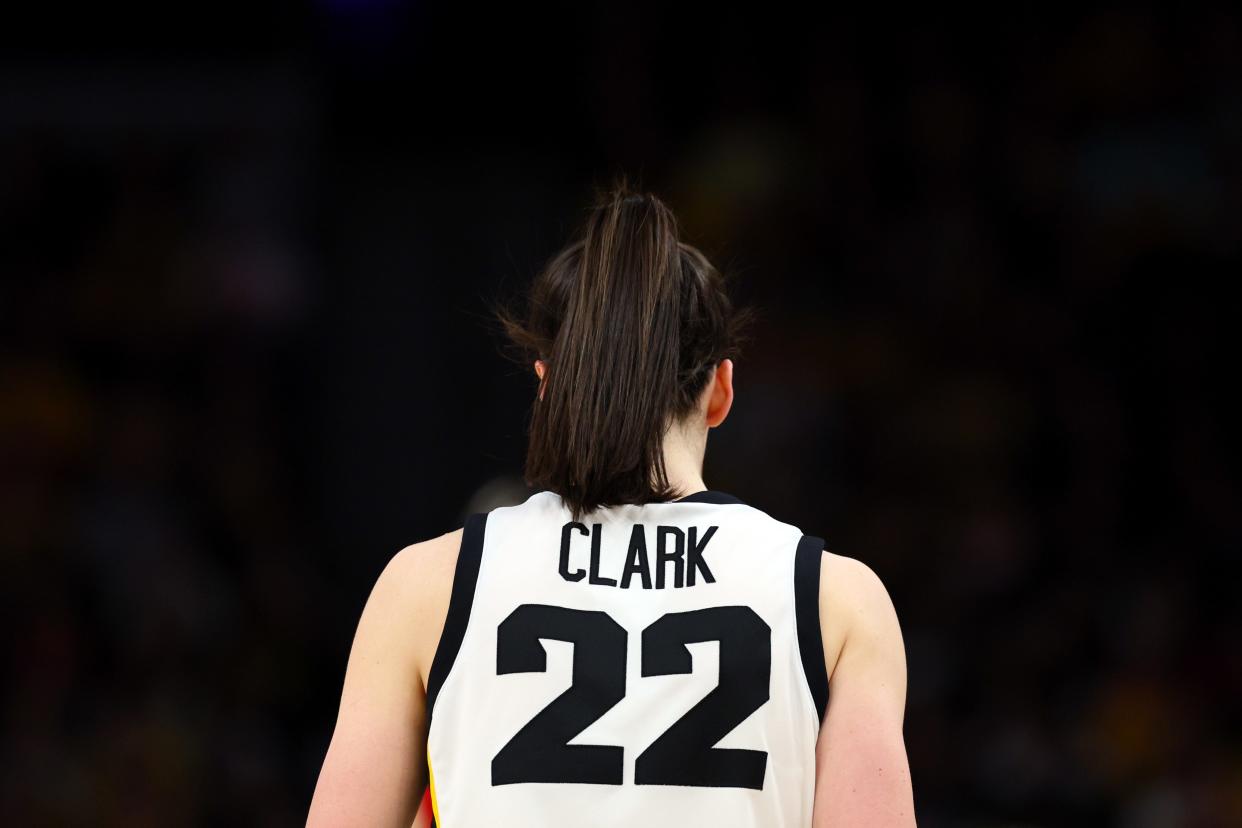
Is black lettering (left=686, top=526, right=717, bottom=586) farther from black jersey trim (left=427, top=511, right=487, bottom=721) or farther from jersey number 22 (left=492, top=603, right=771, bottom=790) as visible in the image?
black jersey trim (left=427, top=511, right=487, bottom=721)

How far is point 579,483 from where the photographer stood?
185cm

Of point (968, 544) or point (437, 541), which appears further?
point (968, 544)

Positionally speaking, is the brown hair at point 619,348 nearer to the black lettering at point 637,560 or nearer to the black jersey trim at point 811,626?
the black lettering at point 637,560

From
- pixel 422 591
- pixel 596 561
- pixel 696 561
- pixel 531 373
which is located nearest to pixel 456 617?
pixel 422 591

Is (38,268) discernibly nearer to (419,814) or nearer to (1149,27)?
(1149,27)

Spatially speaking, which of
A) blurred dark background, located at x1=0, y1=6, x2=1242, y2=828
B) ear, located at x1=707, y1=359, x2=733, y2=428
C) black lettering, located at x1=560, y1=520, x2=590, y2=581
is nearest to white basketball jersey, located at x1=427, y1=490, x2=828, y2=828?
black lettering, located at x1=560, y1=520, x2=590, y2=581

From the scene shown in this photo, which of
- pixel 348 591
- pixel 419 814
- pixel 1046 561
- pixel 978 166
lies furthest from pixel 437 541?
pixel 978 166

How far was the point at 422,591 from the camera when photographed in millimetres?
1870

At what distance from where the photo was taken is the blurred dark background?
5.68 metres

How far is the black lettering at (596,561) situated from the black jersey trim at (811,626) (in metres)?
0.22

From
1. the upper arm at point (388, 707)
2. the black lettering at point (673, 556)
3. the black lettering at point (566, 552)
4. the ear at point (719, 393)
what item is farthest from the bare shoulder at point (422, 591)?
the ear at point (719, 393)

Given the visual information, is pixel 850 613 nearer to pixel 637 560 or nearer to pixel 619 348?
pixel 637 560

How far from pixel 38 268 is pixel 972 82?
433 centimetres

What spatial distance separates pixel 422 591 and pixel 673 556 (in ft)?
1.01
